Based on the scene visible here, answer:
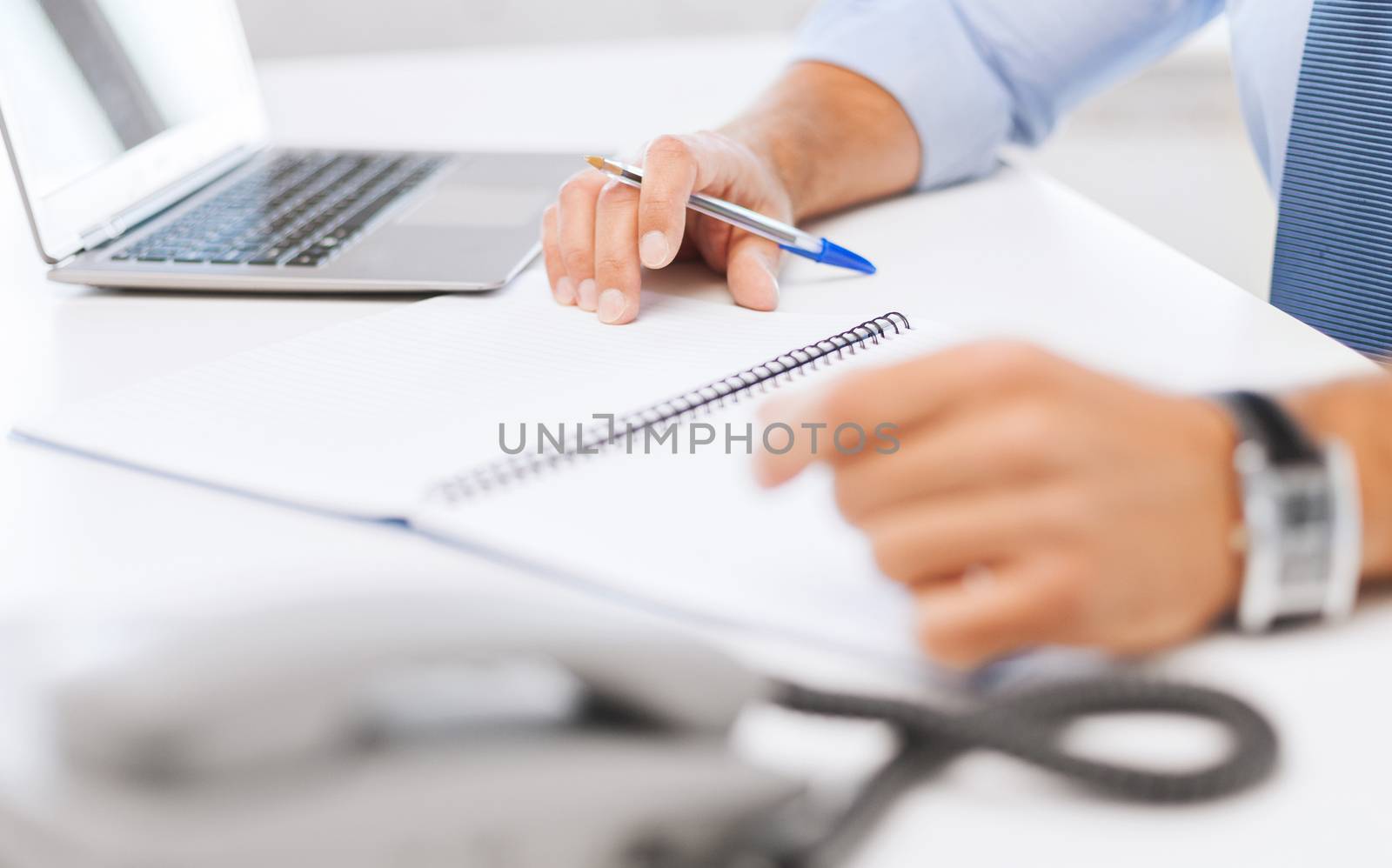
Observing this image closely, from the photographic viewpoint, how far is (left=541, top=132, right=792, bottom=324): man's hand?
2.08ft

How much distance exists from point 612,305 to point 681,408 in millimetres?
163

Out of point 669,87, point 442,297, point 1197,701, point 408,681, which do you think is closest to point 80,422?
point 442,297

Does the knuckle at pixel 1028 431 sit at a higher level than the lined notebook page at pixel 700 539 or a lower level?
higher

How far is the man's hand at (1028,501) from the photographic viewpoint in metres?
0.32

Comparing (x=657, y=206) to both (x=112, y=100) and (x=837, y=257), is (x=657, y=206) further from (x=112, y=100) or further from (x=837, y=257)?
(x=112, y=100)

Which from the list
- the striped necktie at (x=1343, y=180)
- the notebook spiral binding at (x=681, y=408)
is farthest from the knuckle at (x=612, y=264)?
the striped necktie at (x=1343, y=180)

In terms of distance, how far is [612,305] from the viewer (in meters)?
0.62

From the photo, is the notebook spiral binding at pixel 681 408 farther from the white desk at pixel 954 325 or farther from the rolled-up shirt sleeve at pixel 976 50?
the rolled-up shirt sleeve at pixel 976 50

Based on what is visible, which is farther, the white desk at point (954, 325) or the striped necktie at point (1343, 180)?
the striped necktie at point (1343, 180)

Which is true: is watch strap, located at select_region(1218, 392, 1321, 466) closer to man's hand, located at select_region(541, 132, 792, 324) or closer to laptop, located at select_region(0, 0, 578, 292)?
man's hand, located at select_region(541, 132, 792, 324)

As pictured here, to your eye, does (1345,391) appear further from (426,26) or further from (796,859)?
(426,26)

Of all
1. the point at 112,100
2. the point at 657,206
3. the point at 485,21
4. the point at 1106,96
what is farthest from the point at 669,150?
the point at 1106,96

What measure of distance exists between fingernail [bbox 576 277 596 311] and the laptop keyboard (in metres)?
0.17

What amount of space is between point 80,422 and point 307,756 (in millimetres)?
326
